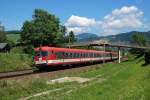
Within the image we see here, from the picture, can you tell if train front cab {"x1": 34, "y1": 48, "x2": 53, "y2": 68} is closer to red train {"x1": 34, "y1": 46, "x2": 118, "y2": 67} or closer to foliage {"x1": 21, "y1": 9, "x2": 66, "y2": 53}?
red train {"x1": 34, "y1": 46, "x2": 118, "y2": 67}

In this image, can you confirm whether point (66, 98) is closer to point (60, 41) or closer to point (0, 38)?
point (60, 41)

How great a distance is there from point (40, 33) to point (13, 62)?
4939cm

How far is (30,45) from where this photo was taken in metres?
103

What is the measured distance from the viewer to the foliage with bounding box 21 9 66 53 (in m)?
104

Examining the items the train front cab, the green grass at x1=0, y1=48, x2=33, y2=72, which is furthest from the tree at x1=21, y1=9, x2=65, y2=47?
the train front cab

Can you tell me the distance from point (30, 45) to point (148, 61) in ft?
187

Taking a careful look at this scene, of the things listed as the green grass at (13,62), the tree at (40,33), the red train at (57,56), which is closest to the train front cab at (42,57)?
the red train at (57,56)

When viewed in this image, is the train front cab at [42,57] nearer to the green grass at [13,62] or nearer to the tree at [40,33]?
the green grass at [13,62]

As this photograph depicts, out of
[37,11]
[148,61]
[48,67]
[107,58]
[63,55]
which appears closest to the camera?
[48,67]

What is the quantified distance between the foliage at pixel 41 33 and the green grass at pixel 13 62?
40.8 meters

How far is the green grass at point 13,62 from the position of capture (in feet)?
168

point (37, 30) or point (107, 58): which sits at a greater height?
point (37, 30)

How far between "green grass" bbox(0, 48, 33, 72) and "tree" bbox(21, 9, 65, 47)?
40.8 meters

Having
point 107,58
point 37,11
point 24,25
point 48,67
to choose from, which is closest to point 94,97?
point 48,67
